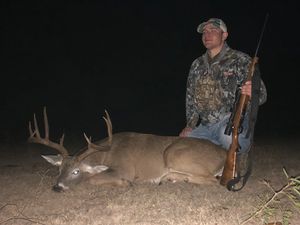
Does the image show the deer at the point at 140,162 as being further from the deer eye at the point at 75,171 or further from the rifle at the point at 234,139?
the rifle at the point at 234,139

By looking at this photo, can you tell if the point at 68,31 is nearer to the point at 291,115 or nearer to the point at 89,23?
the point at 89,23

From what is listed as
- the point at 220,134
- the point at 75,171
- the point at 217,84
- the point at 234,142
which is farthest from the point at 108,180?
the point at 217,84

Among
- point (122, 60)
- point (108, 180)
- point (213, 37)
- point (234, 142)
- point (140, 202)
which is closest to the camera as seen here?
point (140, 202)

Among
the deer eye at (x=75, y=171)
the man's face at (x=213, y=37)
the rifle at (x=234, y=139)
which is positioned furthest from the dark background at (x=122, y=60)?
the rifle at (x=234, y=139)

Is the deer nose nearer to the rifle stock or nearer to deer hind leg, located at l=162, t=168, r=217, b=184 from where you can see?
deer hind leg, located at l=162, t=168, r=217, b=184

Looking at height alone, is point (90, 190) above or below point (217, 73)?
below

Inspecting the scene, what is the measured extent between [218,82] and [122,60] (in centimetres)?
2857

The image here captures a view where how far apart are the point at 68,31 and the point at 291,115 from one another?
24616mm

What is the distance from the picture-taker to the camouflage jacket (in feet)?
22.8

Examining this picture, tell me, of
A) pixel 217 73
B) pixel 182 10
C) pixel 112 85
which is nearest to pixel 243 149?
pixel 217 73

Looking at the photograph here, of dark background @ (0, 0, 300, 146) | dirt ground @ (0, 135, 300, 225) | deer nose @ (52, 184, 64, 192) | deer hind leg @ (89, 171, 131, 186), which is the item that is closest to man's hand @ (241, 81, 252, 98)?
dirt ground @ (0, 135, 300, 225)

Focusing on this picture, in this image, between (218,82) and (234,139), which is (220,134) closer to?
(218,82)

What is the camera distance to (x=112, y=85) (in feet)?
92.4

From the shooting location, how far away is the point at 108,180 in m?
6.99
